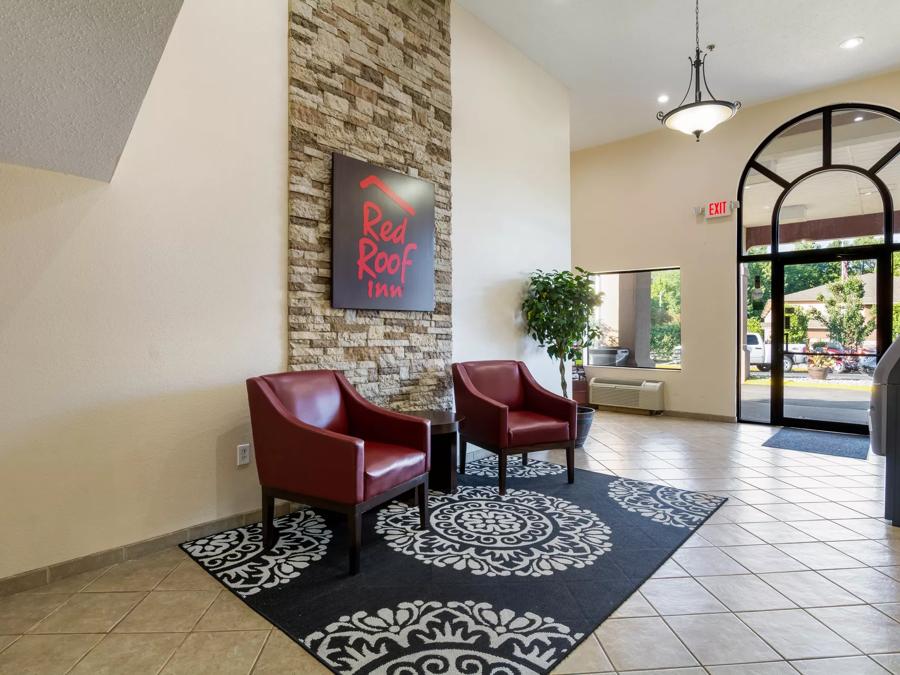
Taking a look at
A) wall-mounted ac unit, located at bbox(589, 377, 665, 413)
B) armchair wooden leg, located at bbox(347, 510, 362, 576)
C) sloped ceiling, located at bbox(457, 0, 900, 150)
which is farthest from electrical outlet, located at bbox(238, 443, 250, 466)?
wall-mounted ac unit, located at bbox(589, 377, 665, 413)

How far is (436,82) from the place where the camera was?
4176 mm

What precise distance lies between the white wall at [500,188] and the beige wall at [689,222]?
190 centimetres

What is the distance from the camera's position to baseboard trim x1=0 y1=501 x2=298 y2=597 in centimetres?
224

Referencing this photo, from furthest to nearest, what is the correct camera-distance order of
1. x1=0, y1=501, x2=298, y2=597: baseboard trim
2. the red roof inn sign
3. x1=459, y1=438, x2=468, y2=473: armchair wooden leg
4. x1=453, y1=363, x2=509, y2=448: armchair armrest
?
x1=459, y1=438, x2=468, y2=473: armchair wooden leg, x1=453, y1=363, x2=509, y2=448: armchair armrest, the red roof inn sign, x1=0, y1=501, x2=298, y2=597: baseboard trim

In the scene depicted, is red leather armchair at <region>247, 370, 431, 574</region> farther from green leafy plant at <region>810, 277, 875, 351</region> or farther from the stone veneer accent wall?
green leafy plant at <region>810, 277, 875, 351</region>

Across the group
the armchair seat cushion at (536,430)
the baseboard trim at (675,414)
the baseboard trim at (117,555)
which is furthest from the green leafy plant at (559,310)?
the baseboard trim at (117,555)

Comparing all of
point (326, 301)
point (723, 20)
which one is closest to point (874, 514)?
point (326, 301)

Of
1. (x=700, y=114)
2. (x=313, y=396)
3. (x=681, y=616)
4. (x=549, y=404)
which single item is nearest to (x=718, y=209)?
(x=700, y=114)

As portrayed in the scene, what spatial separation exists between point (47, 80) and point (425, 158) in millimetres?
2812

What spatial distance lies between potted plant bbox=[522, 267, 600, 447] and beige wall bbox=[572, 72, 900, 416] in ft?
7.89

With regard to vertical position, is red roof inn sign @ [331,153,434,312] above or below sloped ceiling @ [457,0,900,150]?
below

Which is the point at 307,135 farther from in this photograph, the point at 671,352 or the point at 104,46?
the point at 671,352

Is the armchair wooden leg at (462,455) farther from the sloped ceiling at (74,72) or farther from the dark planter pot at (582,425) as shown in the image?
the sloped ceiling at (74,72)

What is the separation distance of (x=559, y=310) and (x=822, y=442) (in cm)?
322
